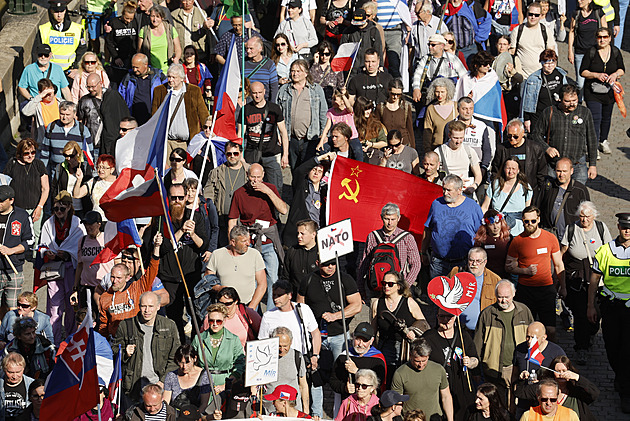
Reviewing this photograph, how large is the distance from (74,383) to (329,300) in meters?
2.73

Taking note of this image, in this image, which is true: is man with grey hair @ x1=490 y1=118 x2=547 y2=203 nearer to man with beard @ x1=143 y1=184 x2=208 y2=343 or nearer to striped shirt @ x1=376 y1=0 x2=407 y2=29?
man with beard @ x1=143 y1=184 x2=208 y2=343

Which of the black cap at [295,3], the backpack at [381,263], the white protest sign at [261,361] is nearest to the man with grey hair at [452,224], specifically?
the backpack at [381,263]

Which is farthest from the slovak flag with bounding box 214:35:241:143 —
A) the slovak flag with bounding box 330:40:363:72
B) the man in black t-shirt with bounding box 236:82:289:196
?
the slovak flag with bounding box 330:40:363:72

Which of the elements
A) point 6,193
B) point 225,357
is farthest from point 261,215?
point 6,193

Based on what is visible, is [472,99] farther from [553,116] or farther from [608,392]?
[608,392]

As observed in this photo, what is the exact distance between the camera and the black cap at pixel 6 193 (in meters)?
15.2

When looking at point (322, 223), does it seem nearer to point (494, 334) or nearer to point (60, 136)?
point (494, 334)

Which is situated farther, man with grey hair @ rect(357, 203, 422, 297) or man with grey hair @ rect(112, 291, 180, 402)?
Answer: man with grey hair @ rect(357, 203, 422, 297)

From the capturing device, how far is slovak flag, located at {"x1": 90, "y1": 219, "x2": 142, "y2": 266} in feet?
48.2

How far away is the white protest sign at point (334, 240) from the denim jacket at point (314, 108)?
157 inches

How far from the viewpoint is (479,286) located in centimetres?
1369

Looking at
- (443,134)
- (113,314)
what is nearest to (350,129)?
(443,134)

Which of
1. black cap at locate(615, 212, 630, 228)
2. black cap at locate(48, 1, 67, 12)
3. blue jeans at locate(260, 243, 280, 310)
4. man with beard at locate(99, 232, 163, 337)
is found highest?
black cap at locate(48, 1, 67, 12)

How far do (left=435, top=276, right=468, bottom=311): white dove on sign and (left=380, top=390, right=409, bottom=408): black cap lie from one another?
1192 mm
